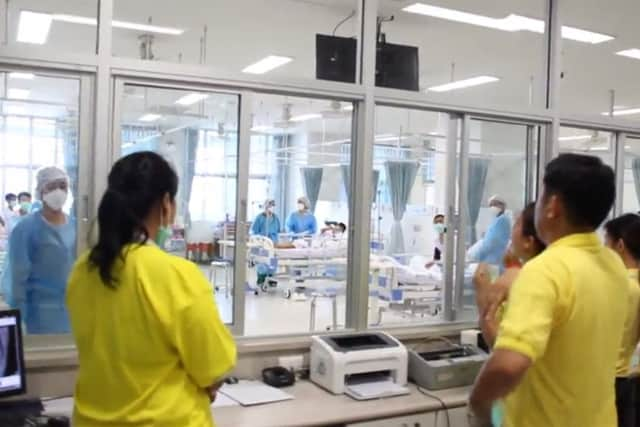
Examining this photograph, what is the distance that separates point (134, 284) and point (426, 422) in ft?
5.89

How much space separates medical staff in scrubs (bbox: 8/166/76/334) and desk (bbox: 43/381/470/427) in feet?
1.52

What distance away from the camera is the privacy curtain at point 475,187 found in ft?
13.9

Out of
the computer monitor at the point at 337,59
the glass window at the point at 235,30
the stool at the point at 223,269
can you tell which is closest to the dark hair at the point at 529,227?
the stool at the point at 223,269

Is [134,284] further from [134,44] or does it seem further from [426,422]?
[134,44]

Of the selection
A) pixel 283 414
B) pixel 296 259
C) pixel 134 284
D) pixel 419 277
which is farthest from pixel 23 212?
pixel 296 259

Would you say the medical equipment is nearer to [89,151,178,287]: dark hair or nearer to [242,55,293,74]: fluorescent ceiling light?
[89,151,178,287]: dark hair

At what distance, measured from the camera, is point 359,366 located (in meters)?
2.95

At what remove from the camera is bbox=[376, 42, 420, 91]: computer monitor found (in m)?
3.76

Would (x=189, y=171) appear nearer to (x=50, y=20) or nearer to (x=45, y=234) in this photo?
(x=45, y=234)

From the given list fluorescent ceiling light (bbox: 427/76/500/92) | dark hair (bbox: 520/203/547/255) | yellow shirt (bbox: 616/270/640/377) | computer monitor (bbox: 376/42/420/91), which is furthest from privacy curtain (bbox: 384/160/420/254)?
dark hair (bbox: 520/203/547/255)

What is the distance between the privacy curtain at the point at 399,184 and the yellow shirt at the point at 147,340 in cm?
1009

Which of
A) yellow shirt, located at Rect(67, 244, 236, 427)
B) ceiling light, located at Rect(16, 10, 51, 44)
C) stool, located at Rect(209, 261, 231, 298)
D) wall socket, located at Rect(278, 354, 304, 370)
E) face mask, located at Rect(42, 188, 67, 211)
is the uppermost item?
ceiling light, located at Rect(16, 10, 51, 44)

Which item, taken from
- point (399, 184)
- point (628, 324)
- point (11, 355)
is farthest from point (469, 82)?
point (11, 355)

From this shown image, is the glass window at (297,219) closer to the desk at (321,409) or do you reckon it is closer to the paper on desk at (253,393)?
Result: the paper on desk at (253,393)
